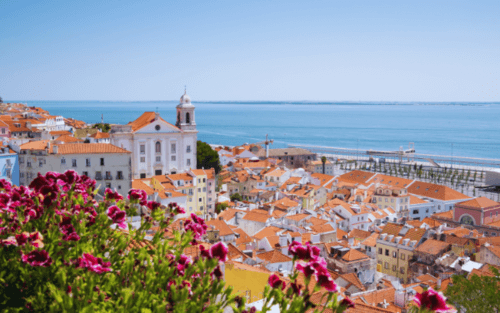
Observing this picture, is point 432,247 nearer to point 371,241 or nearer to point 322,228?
point 371,241

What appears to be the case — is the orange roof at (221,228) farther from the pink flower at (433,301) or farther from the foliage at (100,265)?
the pink flower at (433,301)

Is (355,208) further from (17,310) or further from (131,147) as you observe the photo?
(17,310)

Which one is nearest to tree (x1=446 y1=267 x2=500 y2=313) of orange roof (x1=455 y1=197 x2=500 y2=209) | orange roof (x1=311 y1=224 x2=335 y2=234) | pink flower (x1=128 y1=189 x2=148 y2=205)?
pink flower (x1=128 y1=189 x2=148 y2=205)

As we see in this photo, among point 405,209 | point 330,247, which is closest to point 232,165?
point 405,209

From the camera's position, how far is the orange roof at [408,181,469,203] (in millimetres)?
40000

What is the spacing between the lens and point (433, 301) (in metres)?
2.23

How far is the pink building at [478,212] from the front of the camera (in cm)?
2903

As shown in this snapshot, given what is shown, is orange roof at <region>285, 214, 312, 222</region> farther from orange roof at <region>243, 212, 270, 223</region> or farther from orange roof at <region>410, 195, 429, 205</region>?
orange roof at <region>410, 195, 429, 205</region>

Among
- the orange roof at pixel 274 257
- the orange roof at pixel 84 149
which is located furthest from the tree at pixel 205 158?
the orange roof at pixel 274 257

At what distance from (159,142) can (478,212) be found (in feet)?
79.1

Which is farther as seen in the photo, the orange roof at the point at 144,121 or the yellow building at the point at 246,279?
the orange roof at the point at 144,121

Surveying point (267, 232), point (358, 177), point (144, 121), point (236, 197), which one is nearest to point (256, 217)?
point (267, 232)

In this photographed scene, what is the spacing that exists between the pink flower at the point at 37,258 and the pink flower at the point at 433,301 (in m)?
2.08

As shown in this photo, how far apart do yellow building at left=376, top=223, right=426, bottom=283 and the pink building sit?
23.8ft
